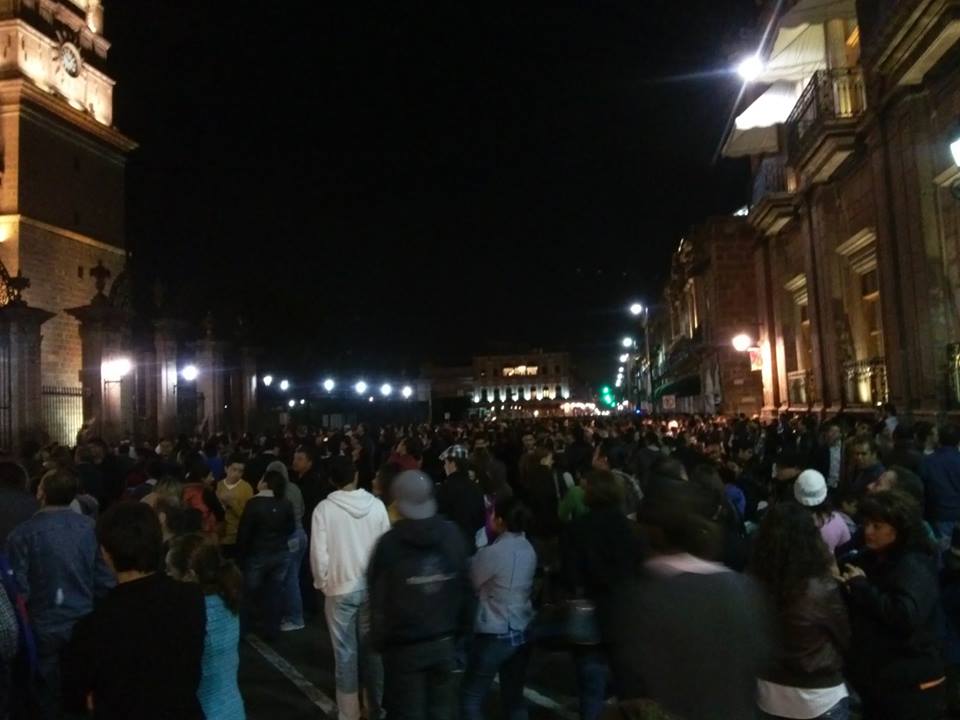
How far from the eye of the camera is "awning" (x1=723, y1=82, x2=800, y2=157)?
25094 mm

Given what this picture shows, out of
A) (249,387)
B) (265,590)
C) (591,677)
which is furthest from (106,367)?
(591,677)

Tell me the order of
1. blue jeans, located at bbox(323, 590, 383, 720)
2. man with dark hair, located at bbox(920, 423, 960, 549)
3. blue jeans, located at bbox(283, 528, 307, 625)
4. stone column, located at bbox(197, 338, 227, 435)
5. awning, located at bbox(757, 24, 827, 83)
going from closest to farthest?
blue jeans, located at bbox(323, 590, 383, 720)
man with dark hair, located at bbox(920, 423, 960, 549)
blue jeans, located at bbox(283, 528, 307, 625)
awning, located at bbox(757, 24, 827, 83)
stone column, located at bbox(197, 338, 227, 435)

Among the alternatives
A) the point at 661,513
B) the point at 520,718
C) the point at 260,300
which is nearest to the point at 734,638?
the point at 661,513

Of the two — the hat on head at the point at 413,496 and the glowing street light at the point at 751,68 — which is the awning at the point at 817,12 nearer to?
the glowing street light at the point at 751,68

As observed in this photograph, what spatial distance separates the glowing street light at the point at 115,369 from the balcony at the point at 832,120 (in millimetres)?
18925

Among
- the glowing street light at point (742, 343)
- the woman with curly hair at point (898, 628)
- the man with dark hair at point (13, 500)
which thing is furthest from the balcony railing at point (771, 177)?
the man with dark hair at point (13, 500)

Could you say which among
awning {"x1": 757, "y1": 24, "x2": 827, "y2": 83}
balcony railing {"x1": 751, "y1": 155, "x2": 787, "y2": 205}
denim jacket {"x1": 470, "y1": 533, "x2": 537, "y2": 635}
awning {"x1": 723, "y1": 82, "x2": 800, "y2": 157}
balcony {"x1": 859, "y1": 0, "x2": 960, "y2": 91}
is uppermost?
awning {"x1": 757, "y1": 24, "x2": 827, "y2": 83}

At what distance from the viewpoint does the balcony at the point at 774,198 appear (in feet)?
76.3

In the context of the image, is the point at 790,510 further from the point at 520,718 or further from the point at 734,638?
the point at 520,718

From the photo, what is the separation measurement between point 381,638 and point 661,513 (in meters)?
1.99

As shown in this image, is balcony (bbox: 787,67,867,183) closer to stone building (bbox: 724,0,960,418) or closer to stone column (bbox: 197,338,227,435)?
stone building (bbox: 724,0,960,418)

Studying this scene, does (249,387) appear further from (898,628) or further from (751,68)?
(898,628)

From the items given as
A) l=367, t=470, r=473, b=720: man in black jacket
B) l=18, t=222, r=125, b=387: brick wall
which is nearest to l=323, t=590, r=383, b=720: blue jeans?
l=367, t=470, r=473, b=720: man in black jacket

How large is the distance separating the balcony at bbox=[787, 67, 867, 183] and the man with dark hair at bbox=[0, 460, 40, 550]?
51.9ft
